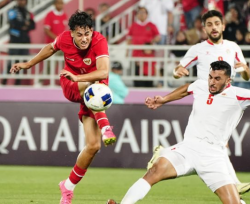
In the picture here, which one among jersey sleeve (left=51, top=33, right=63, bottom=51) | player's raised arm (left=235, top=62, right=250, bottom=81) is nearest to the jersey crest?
jersey sleeve (left=51, top=33, right=63, bottom=51)

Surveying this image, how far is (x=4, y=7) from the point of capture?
1850cm

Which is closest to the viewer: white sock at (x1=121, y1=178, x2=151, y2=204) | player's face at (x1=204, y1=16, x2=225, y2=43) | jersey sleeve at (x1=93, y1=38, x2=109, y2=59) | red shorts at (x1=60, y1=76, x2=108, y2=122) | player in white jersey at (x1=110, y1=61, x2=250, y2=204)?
white sock at (x1=121, y1=178, x2=151, y2=204)

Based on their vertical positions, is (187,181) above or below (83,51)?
below

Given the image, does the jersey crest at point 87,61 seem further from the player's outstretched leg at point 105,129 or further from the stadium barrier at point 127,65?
the stadium barrier at point 127,65

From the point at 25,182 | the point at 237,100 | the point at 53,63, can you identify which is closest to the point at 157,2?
the point at 53,63

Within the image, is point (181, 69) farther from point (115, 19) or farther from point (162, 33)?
point (115, 19)

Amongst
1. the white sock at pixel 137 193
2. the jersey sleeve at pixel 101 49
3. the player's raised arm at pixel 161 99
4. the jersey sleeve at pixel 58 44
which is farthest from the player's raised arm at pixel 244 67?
the white sock at pixel 137 193

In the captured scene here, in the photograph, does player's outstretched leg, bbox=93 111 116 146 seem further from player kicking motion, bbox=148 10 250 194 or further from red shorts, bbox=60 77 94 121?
player kicking motion, bbox=148 10 250 194

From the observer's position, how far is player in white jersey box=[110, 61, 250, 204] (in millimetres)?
7555

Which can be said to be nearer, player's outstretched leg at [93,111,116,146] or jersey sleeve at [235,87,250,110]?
jersey sleeve at [235,87,250,110]

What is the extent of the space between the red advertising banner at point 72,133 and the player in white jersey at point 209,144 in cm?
534

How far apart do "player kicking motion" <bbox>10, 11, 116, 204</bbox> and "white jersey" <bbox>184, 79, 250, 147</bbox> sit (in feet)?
3.67

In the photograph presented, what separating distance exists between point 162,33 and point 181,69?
8374mm

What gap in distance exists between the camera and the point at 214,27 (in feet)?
33.3
